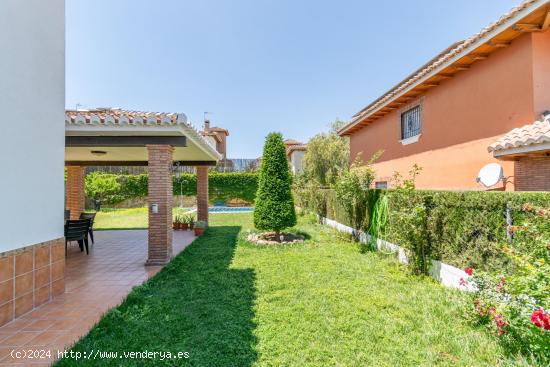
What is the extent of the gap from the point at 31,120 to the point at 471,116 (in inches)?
432

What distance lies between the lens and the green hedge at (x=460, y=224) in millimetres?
4656

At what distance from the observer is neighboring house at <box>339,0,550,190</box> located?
20.5 ft

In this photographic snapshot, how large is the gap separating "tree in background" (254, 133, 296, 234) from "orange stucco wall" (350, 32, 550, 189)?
210 inches

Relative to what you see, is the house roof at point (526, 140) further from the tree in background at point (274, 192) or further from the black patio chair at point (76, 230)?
the black patio chair at point (76, 230)

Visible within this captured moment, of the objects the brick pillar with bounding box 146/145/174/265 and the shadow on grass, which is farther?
the brick pillar with bounding box 146/145/174/265

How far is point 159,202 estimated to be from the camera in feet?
26.9

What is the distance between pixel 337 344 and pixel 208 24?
16.4 metres

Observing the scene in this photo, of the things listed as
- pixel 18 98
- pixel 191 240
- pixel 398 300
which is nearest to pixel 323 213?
pixel 191 240

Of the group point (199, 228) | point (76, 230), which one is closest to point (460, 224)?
point (199, 228)

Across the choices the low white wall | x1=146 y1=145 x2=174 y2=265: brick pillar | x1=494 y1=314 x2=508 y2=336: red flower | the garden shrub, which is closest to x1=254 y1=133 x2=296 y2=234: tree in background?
the low white wall

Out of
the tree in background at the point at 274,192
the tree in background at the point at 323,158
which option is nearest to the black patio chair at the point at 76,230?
the tree in background at the point at 274,192

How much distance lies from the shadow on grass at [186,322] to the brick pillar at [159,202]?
30.1 inches

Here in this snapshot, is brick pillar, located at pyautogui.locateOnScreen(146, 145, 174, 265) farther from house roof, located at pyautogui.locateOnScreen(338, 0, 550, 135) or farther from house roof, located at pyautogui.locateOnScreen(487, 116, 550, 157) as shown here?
house roof, located at pyautogui.locateOnScreen(338, 0, 550, 135)

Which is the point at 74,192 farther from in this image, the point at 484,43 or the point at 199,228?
the point at 484,43
